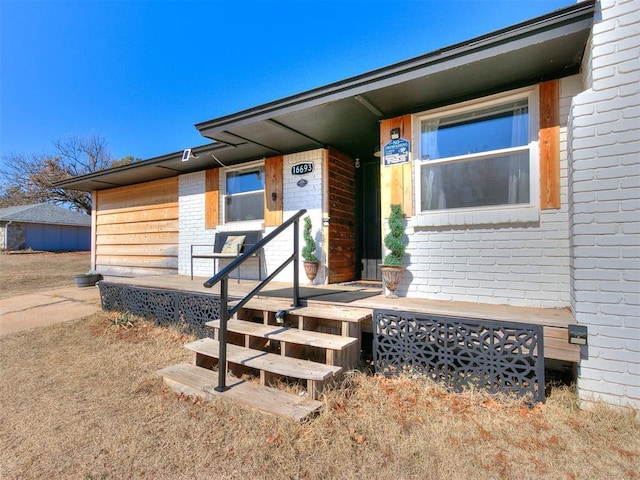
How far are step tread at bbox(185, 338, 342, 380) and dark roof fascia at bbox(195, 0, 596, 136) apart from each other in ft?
8.22

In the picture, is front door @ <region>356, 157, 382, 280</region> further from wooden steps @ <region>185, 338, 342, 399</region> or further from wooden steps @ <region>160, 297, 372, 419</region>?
wooden steps @ <region>185, 338, 342, 399</region>

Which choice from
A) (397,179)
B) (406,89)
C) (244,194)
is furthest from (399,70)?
(244,194)

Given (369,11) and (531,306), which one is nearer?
(531,306)

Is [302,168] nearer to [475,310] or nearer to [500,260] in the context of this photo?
[500,260]

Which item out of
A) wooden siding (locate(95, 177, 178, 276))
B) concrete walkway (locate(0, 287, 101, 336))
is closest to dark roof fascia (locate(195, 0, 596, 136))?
wooden siding (locate(95, 177, 178, 276))

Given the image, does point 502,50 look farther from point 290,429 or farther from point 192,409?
point 192,409

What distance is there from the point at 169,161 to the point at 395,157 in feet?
13.8

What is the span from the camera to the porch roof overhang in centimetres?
233

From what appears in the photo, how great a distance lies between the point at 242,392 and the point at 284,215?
3102 millimetres

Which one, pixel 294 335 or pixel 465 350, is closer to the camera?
pixel 465 350

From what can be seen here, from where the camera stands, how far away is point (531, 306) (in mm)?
2812

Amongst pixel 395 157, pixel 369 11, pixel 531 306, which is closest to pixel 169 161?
pixel 395 157

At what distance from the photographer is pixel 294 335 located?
8.75ft

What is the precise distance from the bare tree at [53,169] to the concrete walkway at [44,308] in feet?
55.4
